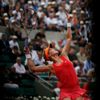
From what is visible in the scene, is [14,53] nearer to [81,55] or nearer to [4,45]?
[4,45]

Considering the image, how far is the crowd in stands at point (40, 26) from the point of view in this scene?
11125mm

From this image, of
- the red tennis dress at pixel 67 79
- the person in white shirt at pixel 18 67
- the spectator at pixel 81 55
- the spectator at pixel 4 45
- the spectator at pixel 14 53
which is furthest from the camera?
the spectator at pixel 81 55

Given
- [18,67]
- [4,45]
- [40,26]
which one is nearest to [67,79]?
[18,67]

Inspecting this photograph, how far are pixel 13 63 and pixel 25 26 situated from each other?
Answer: 143 centimetres

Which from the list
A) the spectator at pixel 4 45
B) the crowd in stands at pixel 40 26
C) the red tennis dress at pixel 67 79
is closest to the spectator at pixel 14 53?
the crowd in stands at pixel 40 26

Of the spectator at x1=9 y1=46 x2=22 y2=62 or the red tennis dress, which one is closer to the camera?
the red tennis dress

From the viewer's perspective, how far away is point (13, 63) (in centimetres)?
1102

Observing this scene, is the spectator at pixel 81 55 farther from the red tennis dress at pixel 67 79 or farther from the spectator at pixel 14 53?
the red tennis dress at pixel 67 79

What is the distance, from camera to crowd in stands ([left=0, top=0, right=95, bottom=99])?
11125 mm

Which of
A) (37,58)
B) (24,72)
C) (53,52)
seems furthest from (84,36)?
(53,52)

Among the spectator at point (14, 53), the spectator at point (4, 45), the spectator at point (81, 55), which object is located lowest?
the spectator at point (81, 55)

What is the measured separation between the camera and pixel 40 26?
12945 millimetres

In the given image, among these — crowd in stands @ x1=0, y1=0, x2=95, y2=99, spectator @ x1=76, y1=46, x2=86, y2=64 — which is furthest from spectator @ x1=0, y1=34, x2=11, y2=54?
spectator @ x1=76, y1=46, x2=86, y2=64

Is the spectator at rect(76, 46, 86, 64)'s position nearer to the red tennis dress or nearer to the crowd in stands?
the crowd in stands
